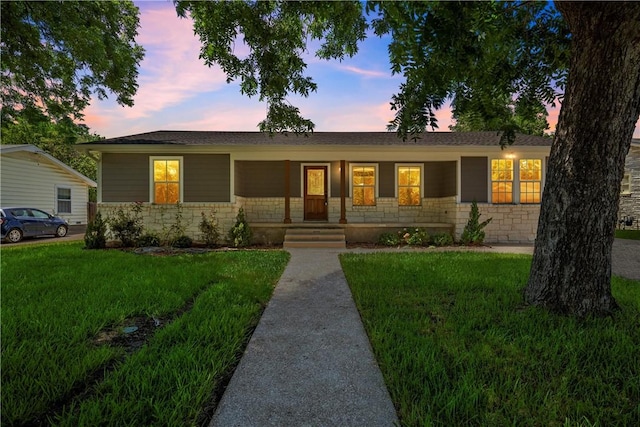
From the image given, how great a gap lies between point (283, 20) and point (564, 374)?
592 cm

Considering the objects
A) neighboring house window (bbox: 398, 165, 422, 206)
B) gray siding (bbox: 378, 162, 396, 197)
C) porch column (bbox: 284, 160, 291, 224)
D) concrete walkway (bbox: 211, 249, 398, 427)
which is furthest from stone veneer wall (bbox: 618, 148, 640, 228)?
concrete walkway (bbox: 211, 249, 398, 427)

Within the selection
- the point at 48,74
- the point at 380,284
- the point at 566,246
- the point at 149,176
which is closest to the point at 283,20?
the point at 380,284

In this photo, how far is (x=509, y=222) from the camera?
10305mm

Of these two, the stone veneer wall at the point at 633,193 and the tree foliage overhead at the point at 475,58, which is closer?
the tree foliage overhead at the point at 475,58

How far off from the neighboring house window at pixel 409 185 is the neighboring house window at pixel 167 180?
8017 millimetres

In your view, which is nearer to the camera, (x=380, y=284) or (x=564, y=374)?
(x=564, y=374)

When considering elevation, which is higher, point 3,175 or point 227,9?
point 227,9

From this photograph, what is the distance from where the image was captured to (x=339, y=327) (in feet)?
10.1

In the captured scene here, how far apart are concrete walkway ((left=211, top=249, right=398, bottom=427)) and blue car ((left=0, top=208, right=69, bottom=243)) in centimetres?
1365

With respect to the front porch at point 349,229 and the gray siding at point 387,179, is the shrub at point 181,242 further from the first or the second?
the gray siding at point 387,179

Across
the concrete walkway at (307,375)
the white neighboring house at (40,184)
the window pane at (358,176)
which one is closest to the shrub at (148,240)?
the window pane at (358,176)

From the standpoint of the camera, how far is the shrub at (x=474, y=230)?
966cm

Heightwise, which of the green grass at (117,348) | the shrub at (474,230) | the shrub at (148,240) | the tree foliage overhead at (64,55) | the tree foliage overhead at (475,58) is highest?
the tree foliage overhead at (64,55)

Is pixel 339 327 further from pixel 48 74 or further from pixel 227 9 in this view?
pixel 48 74
